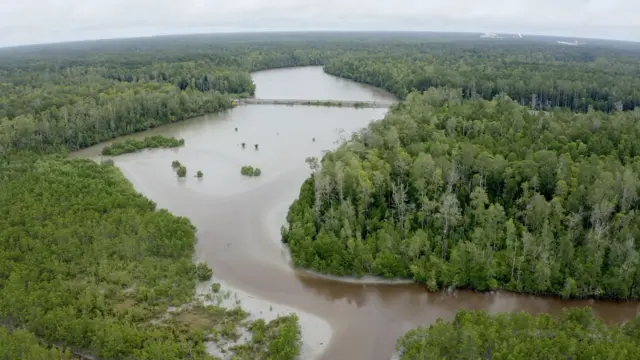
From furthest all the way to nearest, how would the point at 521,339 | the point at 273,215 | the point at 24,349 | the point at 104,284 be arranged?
the point at 273,215 → the point at 104,284 → the point at 24,349 → the point at 521,339

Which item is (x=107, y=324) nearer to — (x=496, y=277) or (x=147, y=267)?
(x=147, y=267)

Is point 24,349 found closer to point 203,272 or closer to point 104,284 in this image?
point 104,284

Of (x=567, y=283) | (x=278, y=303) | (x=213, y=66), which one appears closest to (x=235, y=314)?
(x=278, y=303)

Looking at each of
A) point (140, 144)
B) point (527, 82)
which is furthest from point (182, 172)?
point (527, 82)

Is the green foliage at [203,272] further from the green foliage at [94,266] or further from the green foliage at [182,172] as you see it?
the green foliage at [182,172]

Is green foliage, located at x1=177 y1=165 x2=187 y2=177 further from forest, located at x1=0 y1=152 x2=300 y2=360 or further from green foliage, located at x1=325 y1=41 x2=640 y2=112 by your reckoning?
green foliage, located at x1=325 y1=41 x2=640 y2=112
